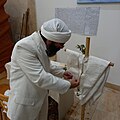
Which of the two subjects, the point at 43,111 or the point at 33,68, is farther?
the point at 43,111

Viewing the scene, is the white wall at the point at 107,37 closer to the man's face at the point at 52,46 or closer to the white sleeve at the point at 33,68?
the man's face at the point at 52,46

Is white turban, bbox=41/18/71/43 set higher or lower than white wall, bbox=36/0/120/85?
higher

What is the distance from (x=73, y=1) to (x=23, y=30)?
4.11 feet

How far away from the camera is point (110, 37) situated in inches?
88.4

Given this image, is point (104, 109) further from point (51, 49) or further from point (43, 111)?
point (51, 49)

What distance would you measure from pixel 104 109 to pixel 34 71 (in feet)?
4.52

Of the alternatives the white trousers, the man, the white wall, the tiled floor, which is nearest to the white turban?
the man

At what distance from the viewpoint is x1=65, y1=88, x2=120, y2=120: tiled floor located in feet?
6.18

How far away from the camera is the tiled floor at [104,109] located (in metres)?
1.88

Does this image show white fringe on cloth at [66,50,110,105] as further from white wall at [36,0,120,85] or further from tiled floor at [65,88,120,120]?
white wall at [36,0,120,85]

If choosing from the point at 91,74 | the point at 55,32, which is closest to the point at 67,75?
the point at 91,74

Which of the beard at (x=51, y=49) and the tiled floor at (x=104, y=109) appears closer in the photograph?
the beard at (x=51, y=49)

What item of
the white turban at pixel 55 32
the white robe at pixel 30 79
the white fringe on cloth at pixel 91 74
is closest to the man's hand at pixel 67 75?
the white fringe on cloth at pixel 91 74

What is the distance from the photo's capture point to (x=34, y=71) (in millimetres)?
978
